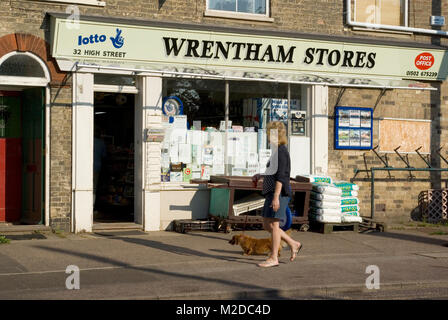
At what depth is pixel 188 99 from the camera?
13953mm

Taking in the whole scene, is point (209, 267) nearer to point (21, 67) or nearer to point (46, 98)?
point (46, 98)

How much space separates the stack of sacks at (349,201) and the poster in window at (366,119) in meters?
1.84

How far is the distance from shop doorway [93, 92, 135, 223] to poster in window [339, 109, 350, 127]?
15.0ft

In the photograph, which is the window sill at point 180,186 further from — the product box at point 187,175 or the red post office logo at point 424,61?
the red post office logo at point 424,61

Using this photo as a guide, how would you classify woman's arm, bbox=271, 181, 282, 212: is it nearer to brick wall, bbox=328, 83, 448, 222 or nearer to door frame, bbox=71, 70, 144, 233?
door frame, bbox=71, 70, 144, 233

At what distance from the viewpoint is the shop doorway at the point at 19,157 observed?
12.9m

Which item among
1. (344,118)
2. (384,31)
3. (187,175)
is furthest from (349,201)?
(384,31)

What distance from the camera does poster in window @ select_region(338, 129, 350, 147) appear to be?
14.9 meters

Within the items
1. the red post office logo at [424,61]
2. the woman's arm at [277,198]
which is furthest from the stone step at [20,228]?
the red post office logo at [424,61]

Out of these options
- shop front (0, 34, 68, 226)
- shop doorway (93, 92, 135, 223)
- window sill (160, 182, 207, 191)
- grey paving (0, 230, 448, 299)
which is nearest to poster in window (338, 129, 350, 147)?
grey paving (0, 230, 448, 299)

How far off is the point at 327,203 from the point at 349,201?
2.29 ft

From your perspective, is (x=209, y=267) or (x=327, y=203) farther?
(x=327, y=203)

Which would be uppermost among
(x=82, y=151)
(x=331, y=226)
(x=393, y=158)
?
(x=82, y=151)
